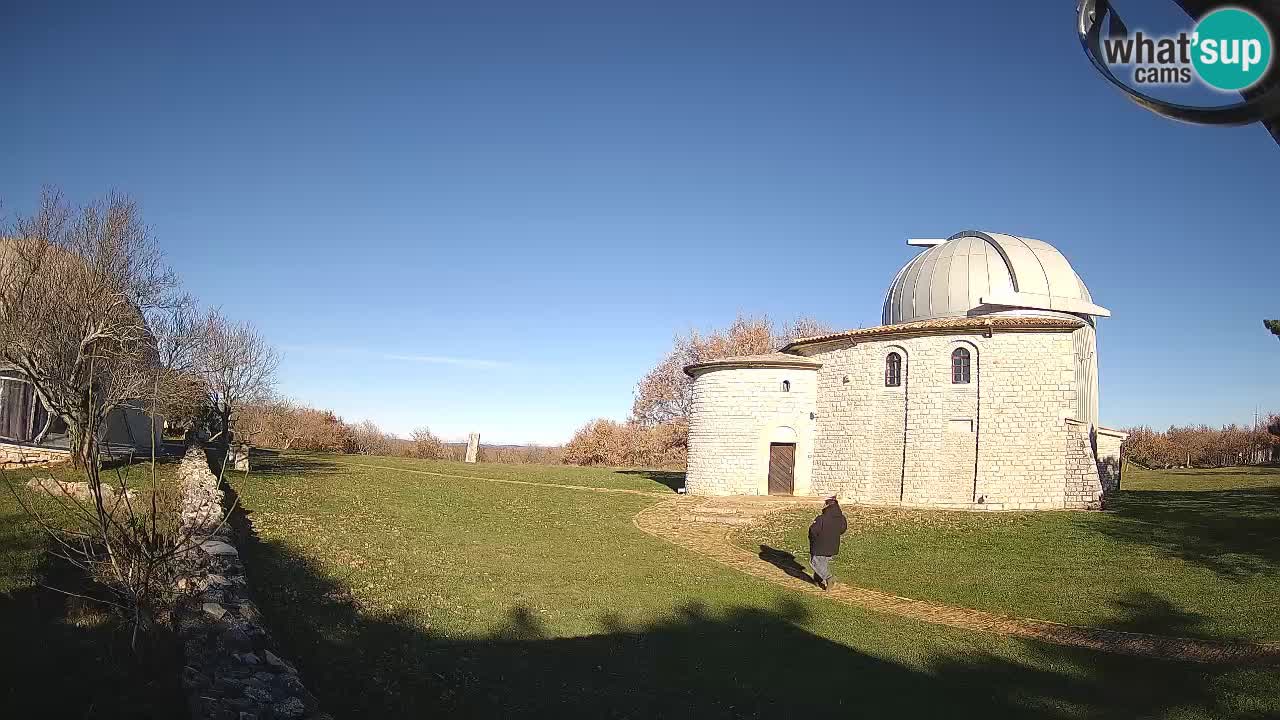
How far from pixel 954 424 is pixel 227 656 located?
22.6m

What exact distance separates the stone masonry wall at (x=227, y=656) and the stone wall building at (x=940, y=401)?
68.2ft

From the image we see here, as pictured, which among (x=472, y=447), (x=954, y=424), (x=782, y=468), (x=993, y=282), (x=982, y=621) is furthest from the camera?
(x=472, y=447)

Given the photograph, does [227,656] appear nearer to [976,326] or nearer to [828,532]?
[828,532]

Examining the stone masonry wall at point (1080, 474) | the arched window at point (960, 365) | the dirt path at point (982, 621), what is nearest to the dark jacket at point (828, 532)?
the dirt path at point (982, 621)

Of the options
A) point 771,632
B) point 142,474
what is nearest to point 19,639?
point 771,632

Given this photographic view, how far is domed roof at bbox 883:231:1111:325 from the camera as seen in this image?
83.6ft

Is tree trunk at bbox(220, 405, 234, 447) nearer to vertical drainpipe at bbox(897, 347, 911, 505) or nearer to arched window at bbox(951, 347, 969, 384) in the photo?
vertical drainpipe at bbox(897, 347, 911, 505)

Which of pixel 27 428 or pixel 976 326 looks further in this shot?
pixel 976 326

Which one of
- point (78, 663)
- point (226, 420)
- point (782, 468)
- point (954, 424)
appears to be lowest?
point (78, 663)

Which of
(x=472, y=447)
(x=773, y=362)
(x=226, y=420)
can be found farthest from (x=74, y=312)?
(x=472, y=447)

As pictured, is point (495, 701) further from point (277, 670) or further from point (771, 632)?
point (771, 632)

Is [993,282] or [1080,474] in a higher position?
[993,282]

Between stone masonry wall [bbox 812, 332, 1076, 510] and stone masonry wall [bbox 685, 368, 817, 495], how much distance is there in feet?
3.31

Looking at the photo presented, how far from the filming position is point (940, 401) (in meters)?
24.2
